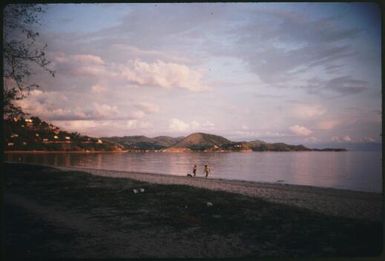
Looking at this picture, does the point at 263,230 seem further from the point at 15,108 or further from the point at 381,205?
the point at 15,108

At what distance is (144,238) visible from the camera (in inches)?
245

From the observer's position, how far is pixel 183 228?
6676 mm

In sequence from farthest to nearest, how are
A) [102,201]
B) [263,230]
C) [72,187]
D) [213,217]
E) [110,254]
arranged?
[72,187], [102,201], [213,217], [263,230], [110,254]

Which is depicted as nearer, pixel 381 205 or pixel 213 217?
pixel 381 205

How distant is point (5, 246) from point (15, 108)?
106 inches

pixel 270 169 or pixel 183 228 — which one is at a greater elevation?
pixel 183 228

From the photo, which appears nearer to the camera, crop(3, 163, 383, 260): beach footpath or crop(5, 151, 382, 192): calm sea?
crop(3, 163, 383, 260): beach footpath

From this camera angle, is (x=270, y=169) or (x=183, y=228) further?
(x=270, y=169)

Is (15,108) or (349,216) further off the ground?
(15,108)

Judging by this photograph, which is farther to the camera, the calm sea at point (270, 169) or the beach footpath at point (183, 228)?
the calm sea at point (270, 169)

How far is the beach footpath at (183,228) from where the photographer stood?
5.87 m

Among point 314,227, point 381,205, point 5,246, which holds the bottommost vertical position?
point 5,246

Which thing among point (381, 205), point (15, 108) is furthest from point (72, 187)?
point (381, 205)

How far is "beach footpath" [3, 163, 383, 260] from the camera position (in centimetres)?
587
